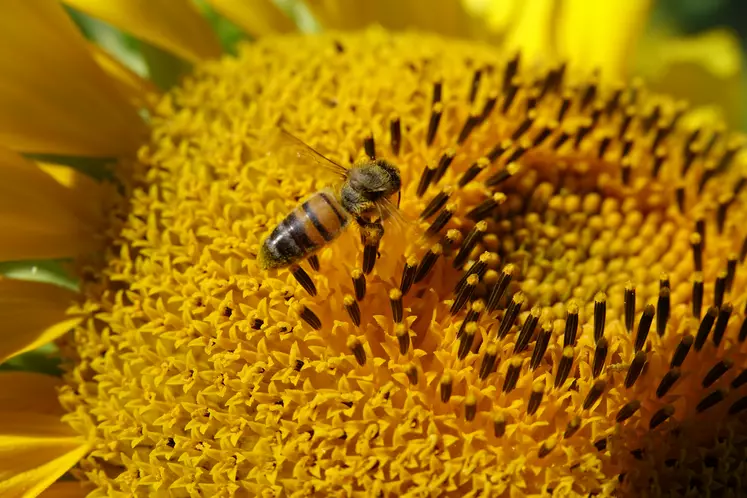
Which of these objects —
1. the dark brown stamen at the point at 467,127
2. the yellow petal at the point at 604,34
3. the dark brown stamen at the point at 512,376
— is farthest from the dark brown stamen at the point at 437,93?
the yellow petal at the point at 604,34

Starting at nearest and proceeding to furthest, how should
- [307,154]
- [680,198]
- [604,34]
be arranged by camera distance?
[307,154]
[680,198]
[604,34]

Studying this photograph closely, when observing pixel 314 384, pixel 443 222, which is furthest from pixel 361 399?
pixel 443 222

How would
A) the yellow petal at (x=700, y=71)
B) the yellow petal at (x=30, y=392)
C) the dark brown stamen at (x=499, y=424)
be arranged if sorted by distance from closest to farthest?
the dark brown stamen at (x=499, y=424), the yellow petal at (x=30, y=392), the yellow petal at (x=700, y=71)

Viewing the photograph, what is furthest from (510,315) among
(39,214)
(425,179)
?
(39,214)

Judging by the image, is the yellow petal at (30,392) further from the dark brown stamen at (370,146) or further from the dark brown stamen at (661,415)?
the dark brown stamen at (661,415)

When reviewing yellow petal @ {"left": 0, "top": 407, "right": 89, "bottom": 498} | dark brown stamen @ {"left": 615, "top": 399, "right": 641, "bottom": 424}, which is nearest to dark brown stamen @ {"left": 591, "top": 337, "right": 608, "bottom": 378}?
dark brown stamen @ {"left": 615, "top": 399, "right": 641, "bottom": 424}

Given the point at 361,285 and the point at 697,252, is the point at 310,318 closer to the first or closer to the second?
the point at 361,285

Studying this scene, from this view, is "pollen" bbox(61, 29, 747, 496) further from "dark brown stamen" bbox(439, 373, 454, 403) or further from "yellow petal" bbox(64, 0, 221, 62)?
"yellow petal" bbox(64, 0, 221, 62)
